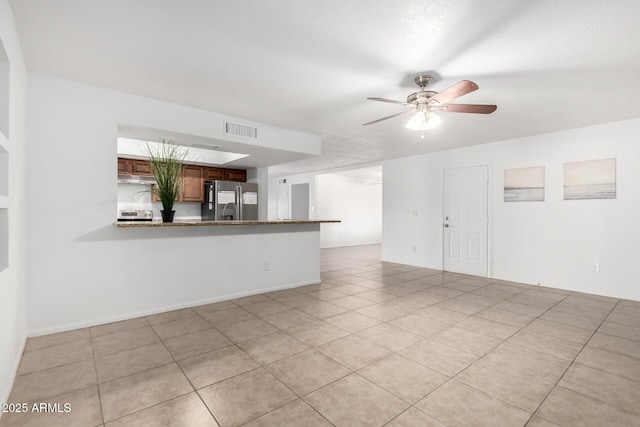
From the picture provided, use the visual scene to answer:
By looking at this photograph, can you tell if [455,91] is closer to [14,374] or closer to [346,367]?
[346,367]

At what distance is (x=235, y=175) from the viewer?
6.40 meters

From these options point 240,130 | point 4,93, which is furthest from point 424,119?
point 4,93

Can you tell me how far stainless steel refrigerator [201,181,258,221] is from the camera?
5.68 meters

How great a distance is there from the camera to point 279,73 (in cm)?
266

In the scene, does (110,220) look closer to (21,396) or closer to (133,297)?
(133,297)

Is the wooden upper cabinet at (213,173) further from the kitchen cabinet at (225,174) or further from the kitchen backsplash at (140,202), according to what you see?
the kitchen backsplash at (140,202)

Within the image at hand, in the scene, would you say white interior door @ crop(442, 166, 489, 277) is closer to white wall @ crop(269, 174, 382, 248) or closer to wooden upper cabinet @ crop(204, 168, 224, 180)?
white wall @ crop(269, 174, 382, 248)

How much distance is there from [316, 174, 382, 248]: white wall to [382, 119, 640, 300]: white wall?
12.3ft

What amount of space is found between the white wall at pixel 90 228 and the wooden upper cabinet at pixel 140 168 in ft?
8.00

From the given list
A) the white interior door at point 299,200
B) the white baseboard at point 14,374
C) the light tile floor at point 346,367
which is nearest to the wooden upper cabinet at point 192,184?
the light tile floor at point 346,367

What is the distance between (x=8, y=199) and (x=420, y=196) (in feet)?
19.6

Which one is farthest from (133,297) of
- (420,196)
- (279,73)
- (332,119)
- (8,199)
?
(420,196)

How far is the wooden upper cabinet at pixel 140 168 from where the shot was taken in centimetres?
531

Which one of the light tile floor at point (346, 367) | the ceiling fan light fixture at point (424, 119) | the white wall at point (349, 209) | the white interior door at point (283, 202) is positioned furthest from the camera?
the white interior door at point (283, 202)
